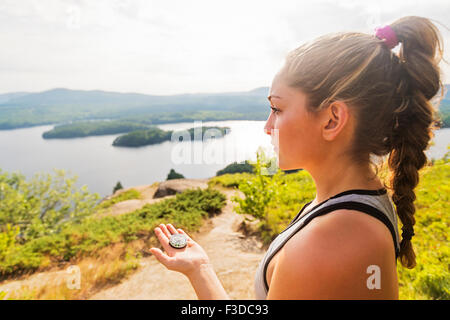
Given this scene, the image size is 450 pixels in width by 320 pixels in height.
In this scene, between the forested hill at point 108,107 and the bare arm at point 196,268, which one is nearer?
the bare arm at point 196,268

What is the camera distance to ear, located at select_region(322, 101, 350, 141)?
3.10ft

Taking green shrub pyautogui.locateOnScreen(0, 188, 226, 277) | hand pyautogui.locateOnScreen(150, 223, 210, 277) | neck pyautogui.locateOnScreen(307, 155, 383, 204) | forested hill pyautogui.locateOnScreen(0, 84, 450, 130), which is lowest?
green shrub pyautogui.locateOnScreen(0, 188, 226, 277)

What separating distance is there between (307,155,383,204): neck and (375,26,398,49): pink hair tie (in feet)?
1.56

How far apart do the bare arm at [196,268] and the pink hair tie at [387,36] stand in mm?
1196

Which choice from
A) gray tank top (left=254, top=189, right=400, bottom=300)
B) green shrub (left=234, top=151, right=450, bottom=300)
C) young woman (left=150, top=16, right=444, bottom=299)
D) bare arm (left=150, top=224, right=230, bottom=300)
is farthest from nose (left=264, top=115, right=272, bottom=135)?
green shrub (left=234, top=151, right=450, bottom=300)

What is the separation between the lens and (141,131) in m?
85.1

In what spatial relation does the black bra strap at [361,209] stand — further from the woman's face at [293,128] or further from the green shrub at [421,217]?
the green shrub at [421,217]

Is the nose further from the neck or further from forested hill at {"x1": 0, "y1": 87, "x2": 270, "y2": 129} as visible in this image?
forested hill at {"x1": 0, "y1": 87, "x2": 270, "y2": 129}

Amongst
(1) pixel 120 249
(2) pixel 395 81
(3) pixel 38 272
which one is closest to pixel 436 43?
(2) pixel 395 81

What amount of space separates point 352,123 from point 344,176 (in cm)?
21

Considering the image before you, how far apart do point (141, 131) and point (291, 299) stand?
8918 centimetres

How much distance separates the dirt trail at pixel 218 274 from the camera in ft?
15.3

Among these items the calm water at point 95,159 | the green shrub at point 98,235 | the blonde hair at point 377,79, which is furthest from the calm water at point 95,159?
the blonde hair at point 377,79
